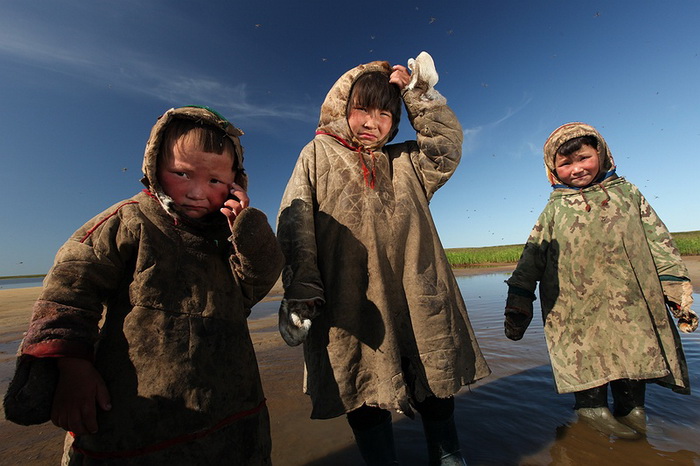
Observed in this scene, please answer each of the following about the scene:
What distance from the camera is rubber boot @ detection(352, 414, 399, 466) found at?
1.64m

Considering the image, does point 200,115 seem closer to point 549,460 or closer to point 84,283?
point 84,283

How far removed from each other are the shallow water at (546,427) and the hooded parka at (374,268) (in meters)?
0.92

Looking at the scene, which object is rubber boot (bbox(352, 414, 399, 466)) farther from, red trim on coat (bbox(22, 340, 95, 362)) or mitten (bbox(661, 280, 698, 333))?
mitten (bbox(661, 280, 698, 333))

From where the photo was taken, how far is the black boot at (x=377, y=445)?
1642 millimetres

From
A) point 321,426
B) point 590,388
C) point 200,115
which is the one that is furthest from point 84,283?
point 590,388

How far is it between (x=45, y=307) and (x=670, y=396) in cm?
415

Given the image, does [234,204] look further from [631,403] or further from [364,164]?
[631,403]

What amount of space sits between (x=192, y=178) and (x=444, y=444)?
174 cm

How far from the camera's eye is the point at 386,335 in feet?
5.17

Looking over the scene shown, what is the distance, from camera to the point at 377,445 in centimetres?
165

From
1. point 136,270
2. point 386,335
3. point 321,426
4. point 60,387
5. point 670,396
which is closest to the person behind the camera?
point 60,387

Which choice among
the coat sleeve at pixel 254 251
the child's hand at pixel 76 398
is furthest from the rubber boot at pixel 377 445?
the child's hand at pixel 76 398

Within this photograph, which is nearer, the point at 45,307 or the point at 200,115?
the point at 45,307

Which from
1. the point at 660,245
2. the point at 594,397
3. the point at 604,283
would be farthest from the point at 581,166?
the point at 594,397
